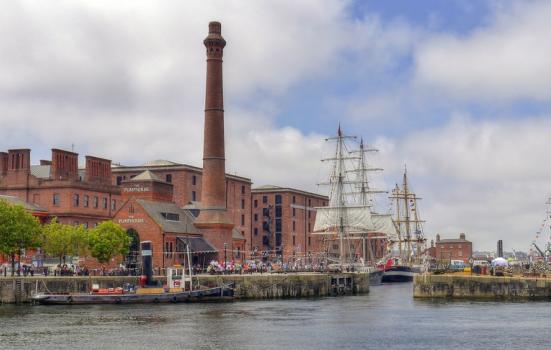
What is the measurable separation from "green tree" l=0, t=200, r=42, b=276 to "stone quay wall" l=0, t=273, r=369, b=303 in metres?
4.98

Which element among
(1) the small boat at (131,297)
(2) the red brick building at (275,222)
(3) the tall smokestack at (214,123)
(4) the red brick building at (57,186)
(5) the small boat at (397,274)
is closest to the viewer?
(1) the small boat at (131,297)

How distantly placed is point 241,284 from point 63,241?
73.1ft

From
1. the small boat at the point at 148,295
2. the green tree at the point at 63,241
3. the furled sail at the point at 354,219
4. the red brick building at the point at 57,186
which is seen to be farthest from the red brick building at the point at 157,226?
the furled sail at the point at 354,219

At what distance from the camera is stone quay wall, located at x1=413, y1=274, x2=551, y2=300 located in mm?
86812

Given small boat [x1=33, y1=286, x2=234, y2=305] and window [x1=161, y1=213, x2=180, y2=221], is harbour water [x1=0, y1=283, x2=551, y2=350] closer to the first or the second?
small boat [x1=33, y1=286, x2=234, y2=305]

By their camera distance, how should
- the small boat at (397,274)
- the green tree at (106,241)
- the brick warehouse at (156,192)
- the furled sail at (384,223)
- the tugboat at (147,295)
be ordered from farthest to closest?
1. the furled sail at (384,223)
2. the small boat at (397,274)
3. the brick warehouse at (156,192)
4. the green tree at (106,241)
5. the tugboat at (147,295)

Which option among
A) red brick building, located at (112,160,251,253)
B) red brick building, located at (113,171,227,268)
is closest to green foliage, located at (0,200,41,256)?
red brick building, located at (113,171,227,268)

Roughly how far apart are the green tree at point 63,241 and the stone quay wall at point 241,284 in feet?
31.4

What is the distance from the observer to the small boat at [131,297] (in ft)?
277

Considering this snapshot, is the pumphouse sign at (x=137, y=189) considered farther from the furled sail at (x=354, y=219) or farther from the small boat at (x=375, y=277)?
the furled sail at (x=354, y=219)

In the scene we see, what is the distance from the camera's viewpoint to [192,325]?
209 ft

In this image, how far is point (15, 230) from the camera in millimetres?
93125

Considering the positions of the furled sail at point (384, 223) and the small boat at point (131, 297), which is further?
the furled sail at point (384, 223)

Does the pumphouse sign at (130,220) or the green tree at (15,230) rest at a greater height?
the pumphouse sign at (130,220)
